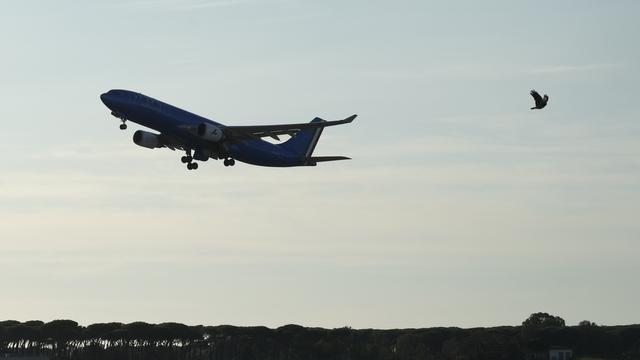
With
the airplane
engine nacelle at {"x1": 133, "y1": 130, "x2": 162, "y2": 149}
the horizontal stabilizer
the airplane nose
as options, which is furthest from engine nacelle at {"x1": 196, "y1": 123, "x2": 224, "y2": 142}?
the horizontal stabilizer

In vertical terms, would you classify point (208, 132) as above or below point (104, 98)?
below

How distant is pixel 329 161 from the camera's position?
127 m

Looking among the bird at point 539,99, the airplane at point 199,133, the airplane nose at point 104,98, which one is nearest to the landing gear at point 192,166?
the airplane at point 199,133

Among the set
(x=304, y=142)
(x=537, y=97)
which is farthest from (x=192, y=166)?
(x=537, y=97)

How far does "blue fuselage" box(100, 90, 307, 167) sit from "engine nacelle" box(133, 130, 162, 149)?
8.57 feet

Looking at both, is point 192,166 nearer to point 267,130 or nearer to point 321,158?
point 267,130

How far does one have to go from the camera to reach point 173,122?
117 m

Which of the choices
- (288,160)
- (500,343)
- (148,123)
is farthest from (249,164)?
(500,343)

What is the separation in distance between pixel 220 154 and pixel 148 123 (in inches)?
313

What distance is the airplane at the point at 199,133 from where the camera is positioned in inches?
4577

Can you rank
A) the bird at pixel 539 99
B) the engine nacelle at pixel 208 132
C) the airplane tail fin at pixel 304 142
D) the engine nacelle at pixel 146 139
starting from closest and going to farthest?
the bird at pixel 539 99 → the engine nacelle at pixel 208 132 → the engine nacelle at pixel 146 139 → the airplane tail fin at pixel 304 142

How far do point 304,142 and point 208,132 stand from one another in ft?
79.2

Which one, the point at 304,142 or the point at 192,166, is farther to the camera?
the point at 304,142

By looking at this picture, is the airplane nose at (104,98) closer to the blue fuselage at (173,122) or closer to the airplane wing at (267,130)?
the blue fuselage at (173,122)
